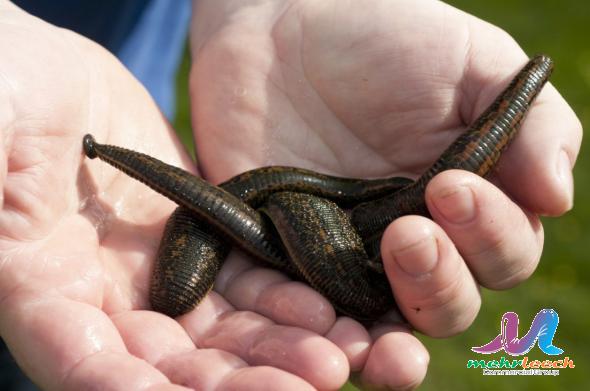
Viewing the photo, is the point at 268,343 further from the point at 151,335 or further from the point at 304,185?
the point at 304,185

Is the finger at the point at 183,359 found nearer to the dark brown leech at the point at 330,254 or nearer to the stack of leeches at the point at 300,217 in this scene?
the stack of leeches at the point at 300,217

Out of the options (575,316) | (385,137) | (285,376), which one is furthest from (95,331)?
(575,316)

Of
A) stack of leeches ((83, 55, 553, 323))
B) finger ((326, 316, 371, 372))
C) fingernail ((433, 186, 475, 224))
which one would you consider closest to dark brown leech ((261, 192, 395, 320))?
stack of leeches ((83, 55, 553, 323))

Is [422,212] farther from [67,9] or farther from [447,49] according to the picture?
[67,9]

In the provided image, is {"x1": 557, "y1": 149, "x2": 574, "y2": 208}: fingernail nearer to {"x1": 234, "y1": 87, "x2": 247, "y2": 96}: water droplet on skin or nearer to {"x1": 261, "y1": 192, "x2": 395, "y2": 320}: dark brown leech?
{"x1": 261, "y1": 192, "x2": 395, "y2": 320}: dark brown leech

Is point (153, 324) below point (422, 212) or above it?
below

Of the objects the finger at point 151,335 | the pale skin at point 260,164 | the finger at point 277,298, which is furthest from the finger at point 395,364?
the finger at point 151,335
